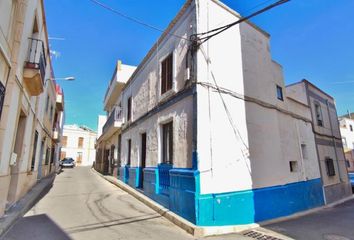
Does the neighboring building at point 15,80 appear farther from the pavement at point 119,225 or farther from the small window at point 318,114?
the small window at point 318,114

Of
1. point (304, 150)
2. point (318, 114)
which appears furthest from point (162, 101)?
point (318, 114)

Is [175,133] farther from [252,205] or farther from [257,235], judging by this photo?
[257,235]

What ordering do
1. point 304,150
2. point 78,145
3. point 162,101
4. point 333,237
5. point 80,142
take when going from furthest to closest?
point 80,142 < point 78,145 < point 304,150 < point 162,101 < point 333,237

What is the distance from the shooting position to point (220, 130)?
6262 millimetres

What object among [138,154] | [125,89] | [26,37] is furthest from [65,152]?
[26,37]

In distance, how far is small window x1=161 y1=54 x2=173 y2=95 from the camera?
26.2 ft

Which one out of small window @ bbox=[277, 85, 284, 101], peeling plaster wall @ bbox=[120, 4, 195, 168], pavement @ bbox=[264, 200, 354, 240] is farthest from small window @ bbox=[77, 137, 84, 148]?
pavement @ bbox=[264, 200, 354, 240]

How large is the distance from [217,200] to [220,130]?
1.97 meters

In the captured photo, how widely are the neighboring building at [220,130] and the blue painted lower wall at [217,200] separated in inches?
1.0

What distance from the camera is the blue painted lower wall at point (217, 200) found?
17.9 feet

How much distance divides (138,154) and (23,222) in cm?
538

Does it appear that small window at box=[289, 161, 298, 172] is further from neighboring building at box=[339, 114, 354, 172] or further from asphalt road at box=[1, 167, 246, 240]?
neighboring building at box=[339, 114, 354, 172]

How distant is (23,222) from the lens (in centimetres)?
517

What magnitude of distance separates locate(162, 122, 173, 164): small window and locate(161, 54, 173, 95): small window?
1.45 metres
